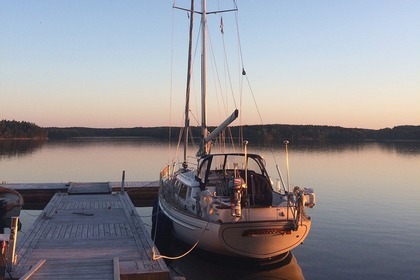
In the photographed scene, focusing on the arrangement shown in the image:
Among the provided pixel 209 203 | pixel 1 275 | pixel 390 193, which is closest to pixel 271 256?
pixel 209 203

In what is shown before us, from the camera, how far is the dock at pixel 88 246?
9102 mm

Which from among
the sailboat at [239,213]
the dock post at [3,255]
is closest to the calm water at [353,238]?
the sailboat at [239,213]

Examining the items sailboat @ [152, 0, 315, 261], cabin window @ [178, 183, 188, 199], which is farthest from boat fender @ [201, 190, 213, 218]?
cabin window @ [178, 183, 188, 199]

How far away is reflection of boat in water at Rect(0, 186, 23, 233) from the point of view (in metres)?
18.9

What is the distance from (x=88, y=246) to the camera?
11.4 meters

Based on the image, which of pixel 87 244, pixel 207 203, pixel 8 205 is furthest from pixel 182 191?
pixel 8 205

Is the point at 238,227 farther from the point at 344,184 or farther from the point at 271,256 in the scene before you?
the point at 344,184

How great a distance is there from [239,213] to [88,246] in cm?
425

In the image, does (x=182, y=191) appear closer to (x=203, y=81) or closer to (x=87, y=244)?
(x=87, y=244)

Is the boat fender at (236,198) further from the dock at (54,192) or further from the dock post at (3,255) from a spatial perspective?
the dock at (54,192)

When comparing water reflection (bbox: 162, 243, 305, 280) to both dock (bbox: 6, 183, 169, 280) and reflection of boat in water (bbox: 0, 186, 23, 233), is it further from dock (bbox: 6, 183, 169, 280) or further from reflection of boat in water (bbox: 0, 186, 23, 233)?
reflection of boat in water (bbox: 0, 186, 23, 233)

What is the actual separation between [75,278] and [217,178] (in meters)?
7.53

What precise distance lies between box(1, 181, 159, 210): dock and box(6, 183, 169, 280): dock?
7.40 meters

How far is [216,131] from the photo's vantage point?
15727 mm
